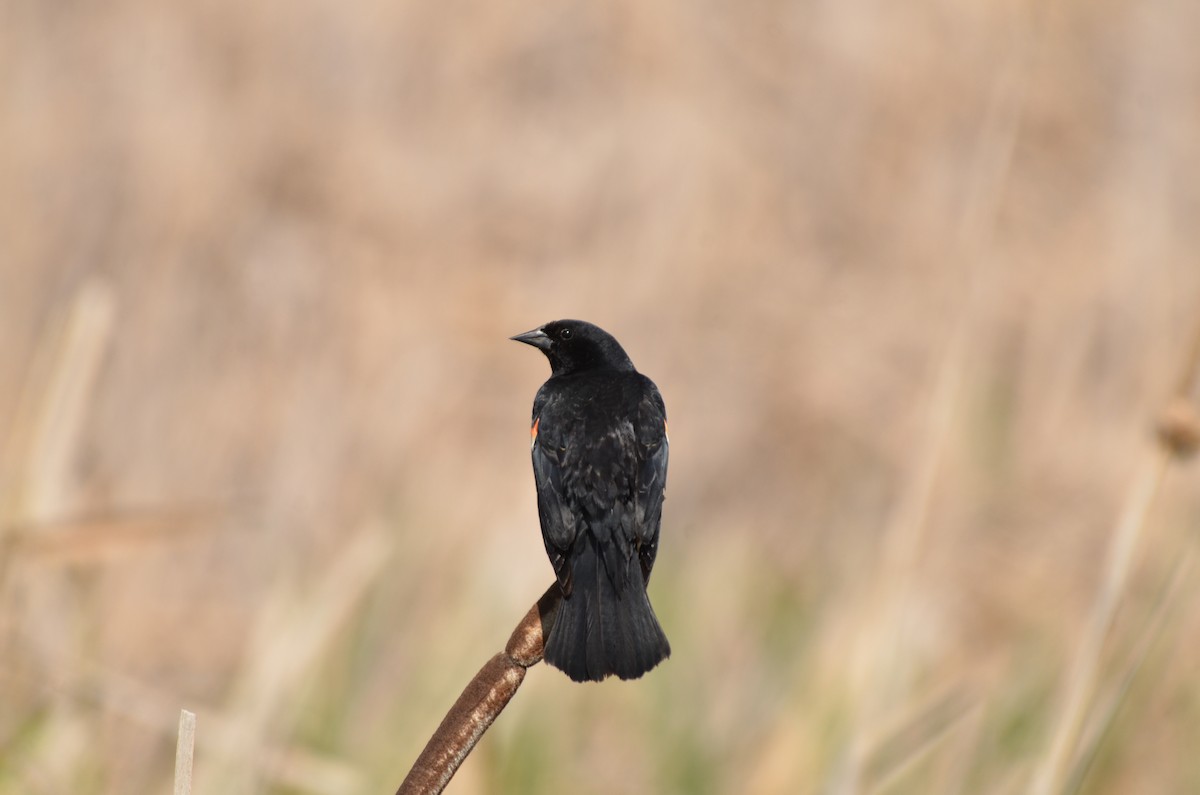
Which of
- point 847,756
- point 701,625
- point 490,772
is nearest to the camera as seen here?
point 847,756

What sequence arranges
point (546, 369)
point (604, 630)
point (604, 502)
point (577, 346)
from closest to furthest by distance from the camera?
point (604, 630) → point (604, 502) → point (577, 346) → point (546, 369)

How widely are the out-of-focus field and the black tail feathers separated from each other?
0.68 m

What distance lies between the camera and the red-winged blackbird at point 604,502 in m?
1.81

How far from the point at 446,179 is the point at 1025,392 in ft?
10.1

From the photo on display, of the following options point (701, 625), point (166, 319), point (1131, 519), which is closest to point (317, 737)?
point (701, 625)

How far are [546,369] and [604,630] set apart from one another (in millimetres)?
5023

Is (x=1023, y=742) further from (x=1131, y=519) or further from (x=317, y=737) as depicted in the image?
(x=317, y=737)

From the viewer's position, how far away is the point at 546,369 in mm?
6812

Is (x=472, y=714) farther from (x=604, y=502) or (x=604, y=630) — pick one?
(x=604, y=502)

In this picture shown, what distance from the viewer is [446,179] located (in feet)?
22.9

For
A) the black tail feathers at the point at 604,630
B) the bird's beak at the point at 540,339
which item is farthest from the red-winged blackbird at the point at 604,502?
the bird's beak at the point at 540,339

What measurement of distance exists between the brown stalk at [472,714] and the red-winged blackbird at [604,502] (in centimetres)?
45

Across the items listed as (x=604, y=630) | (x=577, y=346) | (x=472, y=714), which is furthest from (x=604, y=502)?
(x=472, y=714)

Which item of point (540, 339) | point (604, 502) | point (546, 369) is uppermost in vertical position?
point (546, 369)
